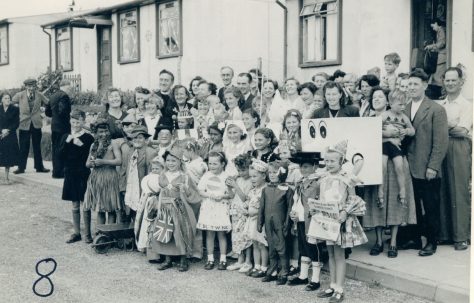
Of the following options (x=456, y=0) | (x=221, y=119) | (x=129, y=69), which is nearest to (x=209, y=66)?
(x=129, y=69)

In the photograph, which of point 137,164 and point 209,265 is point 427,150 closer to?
point 209,265

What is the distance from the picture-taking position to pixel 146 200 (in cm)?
717

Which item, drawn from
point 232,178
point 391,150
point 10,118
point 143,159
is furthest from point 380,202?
point 10,118

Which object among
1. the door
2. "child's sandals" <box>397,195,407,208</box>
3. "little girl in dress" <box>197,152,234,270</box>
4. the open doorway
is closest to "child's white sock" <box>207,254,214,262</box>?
"little girl in dress" <box>197,152,234,270</box>

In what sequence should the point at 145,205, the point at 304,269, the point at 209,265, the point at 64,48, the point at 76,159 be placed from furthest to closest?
the point at 64,48 → the point at 76,159 → the point at 145,205 → the point at 209,265 → the point at 304,269

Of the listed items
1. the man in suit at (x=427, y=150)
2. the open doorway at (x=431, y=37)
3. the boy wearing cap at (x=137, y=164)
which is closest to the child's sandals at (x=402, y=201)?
the man in suit at (x=427, y=150)

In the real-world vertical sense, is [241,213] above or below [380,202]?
below

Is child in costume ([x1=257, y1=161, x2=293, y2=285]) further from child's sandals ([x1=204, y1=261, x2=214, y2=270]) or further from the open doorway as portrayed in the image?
the open doorway

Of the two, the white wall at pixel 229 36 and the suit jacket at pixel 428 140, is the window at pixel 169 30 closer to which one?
the white wall at pixel 229 36

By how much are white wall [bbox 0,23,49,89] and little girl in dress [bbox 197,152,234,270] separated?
799 inches

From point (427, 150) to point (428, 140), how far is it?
103mm

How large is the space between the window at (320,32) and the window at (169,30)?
174 inches

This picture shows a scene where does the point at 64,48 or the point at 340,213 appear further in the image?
the point at 64,48

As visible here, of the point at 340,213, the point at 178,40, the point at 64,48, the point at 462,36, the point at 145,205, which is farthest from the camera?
the point at 64,48
